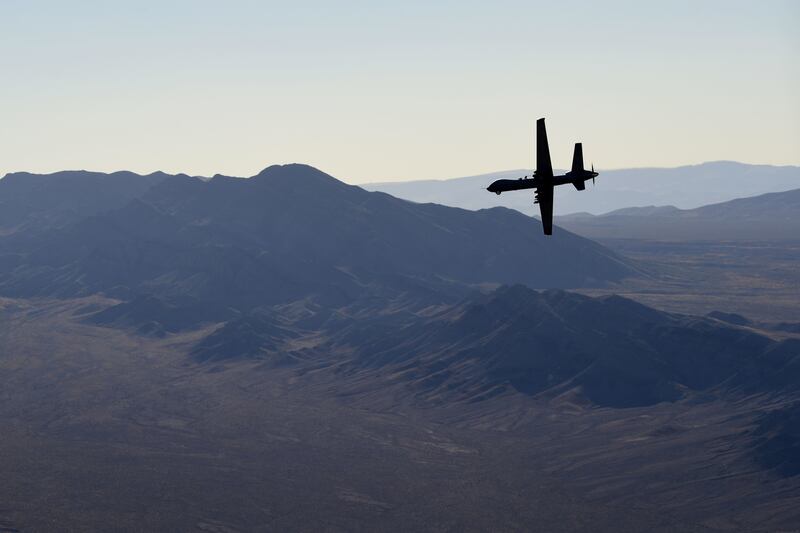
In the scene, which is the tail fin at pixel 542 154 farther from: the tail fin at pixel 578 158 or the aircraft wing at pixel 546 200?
the tail fin at pixel 578 158

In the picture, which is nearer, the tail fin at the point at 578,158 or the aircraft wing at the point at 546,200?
the aircraft wing at the point at 546,200

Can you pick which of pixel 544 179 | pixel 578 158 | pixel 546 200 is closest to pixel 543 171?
pixel 544 179

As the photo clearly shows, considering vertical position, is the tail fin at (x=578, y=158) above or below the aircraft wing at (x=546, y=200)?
above

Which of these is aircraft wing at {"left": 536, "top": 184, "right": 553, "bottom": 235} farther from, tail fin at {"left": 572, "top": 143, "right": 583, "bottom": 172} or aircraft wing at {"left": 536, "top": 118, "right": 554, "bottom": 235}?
tail fin at {"left": 572, "top": 143, "right": 583, "bottom": 172}

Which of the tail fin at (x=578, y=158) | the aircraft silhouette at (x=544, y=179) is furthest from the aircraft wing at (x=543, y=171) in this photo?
the tail fin at (x=578, y=158)

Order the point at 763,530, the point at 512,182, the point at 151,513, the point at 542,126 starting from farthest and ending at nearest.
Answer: the point at 151,513 < the point at 763,530 < the point at 512,182 < the point at 542,126

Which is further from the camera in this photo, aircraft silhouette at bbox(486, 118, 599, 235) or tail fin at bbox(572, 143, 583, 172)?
tail fin at bbox(572, 143, 583, 172)

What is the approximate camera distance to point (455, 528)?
189 m

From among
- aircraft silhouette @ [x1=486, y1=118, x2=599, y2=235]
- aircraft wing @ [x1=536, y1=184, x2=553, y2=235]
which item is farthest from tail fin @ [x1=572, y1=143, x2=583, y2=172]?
aircraft wing @ [x1=536, y1=184, x2=553, y2=235]

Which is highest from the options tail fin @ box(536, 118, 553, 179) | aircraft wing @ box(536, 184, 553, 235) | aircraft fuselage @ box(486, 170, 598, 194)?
tail fin @ box(536, 118, 553, 179)

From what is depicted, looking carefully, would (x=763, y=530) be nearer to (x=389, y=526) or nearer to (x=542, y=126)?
(x=389, y=526)

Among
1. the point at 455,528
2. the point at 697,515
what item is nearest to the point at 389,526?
the point at 455,528

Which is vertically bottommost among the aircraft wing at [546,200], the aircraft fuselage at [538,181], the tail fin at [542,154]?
the aircraft wing at [546,200]

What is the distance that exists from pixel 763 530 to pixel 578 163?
100 m
